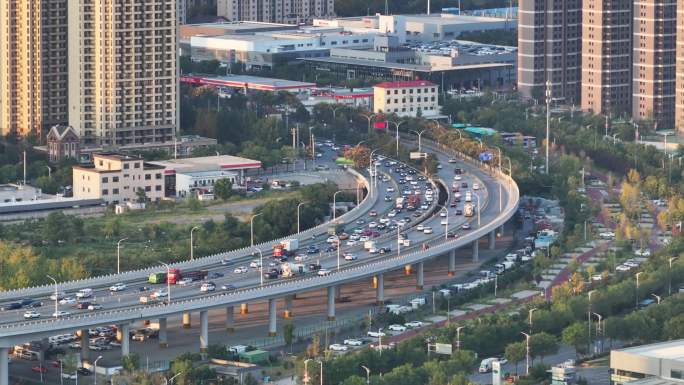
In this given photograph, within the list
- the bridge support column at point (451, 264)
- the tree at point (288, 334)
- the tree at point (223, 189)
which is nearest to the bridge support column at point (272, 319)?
the tree at point (288, 334)

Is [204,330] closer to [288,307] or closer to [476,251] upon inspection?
[288,307]

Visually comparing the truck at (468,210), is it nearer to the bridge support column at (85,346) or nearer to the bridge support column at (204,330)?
the bridge support column at (204,330)

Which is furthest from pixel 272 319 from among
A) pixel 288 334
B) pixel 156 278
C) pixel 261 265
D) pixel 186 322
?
pixel 156 278

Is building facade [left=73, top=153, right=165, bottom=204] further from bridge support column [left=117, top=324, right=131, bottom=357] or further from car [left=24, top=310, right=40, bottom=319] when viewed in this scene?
bridge support column [left=117, top=324, right=131, bottom=357]

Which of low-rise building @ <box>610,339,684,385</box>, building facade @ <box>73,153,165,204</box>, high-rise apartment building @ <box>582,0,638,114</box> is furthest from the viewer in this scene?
high-rise apartment building @ <box>582,0,638,114</box>

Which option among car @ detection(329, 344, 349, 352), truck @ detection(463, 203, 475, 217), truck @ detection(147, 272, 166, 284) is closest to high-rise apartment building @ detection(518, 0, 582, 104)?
truck @ detection(463, 203, 475, 217)

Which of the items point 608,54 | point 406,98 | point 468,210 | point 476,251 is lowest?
point 476,251
